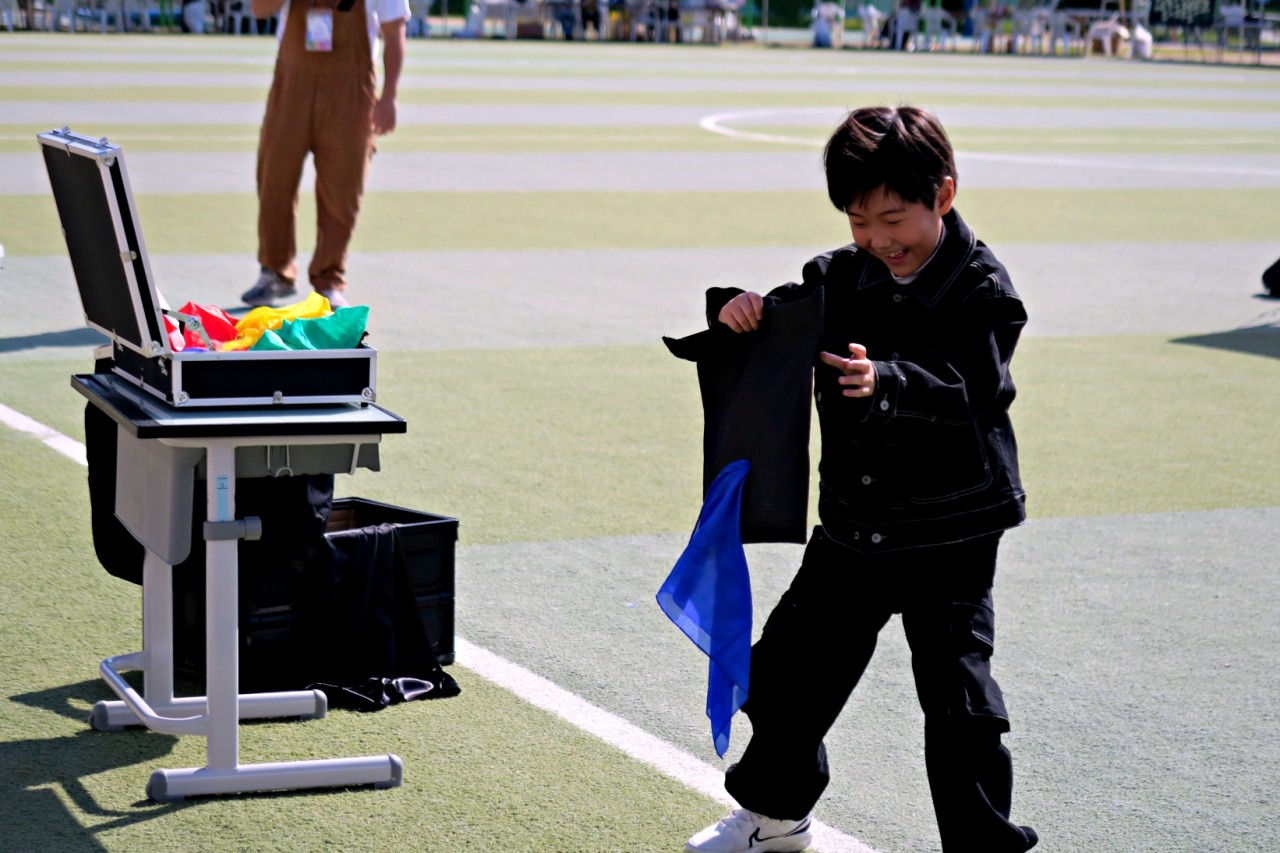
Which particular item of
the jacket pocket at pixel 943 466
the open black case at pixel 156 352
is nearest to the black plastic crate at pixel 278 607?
→ the open black case at pixel 156 352

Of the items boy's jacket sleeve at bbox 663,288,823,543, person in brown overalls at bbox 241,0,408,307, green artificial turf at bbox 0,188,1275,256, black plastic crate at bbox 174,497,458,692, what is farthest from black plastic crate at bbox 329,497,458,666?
green artificial turf at bbox 0,188,1275,256

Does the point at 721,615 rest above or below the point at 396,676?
above

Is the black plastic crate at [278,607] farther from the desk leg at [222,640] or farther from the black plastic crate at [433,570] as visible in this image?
the desk leg at [222,640]

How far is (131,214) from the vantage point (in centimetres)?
370

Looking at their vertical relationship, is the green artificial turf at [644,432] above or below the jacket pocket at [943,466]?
below

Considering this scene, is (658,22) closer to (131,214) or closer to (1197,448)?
(1197,448)

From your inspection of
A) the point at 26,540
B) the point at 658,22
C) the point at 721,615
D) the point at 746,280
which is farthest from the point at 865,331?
the point at 658,22

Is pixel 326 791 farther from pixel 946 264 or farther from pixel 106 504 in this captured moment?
pixel 946 264

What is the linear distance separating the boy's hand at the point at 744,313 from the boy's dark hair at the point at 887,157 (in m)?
0.28

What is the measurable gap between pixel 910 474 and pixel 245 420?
4.49ft

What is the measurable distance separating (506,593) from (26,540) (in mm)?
1579

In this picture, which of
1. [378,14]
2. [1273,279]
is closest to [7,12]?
[378,14]

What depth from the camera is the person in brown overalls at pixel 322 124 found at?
32.4 feet

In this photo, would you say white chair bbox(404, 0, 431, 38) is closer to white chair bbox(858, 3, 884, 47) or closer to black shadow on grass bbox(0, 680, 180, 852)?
white chair bbox(858, 3, 884, 47)
